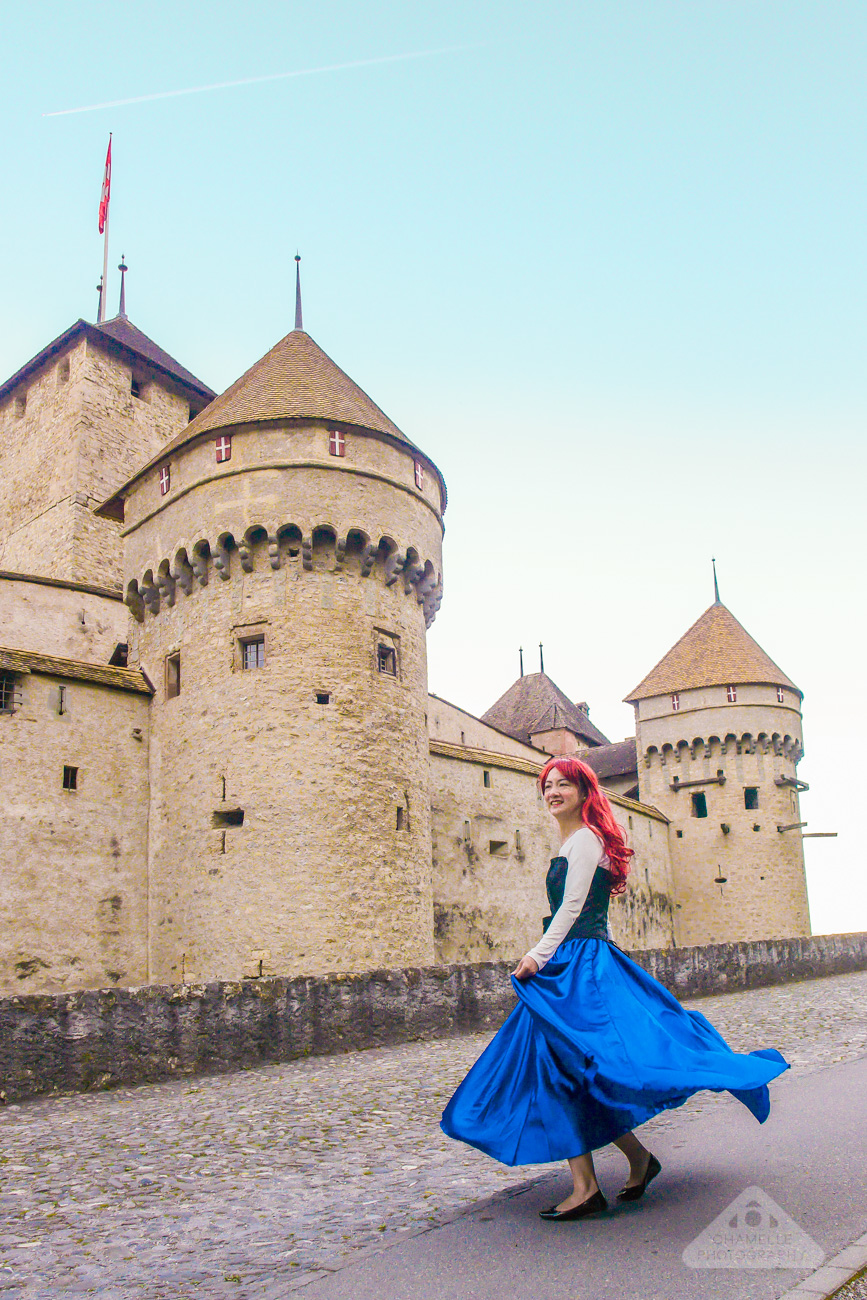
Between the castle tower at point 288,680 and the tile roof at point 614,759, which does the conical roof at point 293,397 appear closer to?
the castle tower at point 288,680

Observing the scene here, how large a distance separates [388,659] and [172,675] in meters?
4.03

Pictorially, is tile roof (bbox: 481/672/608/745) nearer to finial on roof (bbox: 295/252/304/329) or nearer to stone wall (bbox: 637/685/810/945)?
stone wall (bbox: 637/685/810/945)

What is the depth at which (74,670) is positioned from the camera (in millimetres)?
17719

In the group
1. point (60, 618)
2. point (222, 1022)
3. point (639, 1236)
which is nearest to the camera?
point (639, 1236)

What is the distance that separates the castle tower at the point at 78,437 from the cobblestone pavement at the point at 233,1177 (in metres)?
19.8

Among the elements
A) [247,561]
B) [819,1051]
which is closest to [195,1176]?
[819,1051]

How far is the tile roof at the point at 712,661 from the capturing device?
35.6 metres

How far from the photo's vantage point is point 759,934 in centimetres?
3322

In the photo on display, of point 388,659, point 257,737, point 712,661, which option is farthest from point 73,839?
point 712,661

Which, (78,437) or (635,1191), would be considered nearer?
(635,1191)

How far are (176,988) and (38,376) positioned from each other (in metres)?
24.6

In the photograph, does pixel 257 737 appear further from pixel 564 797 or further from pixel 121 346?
pixel 121 346

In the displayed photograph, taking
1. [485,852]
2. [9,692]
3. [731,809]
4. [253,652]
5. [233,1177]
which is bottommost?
[233,1177]

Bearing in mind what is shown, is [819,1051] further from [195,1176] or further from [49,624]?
[49,624]
